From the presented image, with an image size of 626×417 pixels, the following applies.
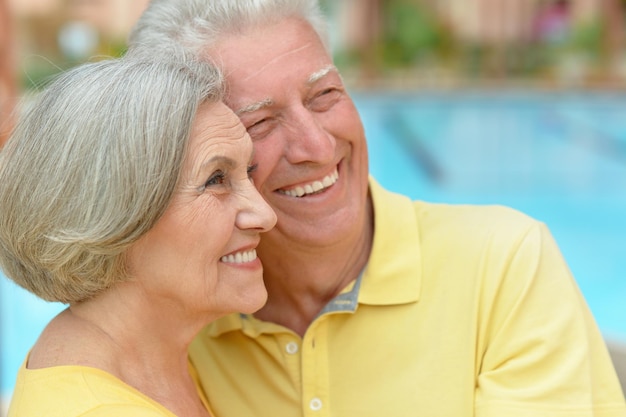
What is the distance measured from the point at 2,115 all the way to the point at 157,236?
1072 mm

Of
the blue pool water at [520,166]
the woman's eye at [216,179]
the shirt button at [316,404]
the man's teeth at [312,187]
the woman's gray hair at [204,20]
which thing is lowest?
the blue pool water at [520,166]

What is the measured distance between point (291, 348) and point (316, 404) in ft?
0.42

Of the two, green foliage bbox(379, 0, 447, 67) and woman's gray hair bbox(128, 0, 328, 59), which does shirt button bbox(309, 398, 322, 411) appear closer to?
woman's gray hair bbox(128, 0, 328, 59)

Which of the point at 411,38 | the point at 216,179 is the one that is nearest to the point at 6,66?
the point at 216,179

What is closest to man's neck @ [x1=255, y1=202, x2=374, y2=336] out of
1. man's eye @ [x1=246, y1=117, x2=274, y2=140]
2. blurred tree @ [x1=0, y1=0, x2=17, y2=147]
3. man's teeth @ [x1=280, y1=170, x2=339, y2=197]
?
man's teeth @ [x1=280, y1=170, x2=339, y2=197]

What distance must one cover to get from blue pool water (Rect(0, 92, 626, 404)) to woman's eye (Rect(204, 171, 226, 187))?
40.9 inches

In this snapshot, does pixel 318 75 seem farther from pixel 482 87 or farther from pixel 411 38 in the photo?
pixel 411 38

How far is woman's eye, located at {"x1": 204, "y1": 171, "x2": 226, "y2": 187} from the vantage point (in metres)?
1.37

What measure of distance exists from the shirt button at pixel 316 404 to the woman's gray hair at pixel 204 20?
67cm

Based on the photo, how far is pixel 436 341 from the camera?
1.58 meters

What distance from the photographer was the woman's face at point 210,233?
1.34 metres

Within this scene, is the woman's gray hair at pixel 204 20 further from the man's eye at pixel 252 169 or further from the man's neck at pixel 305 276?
the man's neck at pixel 305 276

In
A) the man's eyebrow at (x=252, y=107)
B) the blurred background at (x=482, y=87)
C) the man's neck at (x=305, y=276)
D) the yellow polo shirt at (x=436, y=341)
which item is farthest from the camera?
the blurred background at (x=482, y=87)

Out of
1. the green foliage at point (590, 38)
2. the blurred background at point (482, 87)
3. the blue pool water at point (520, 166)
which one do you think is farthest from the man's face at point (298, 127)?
the green foliage at point (590, 38)
